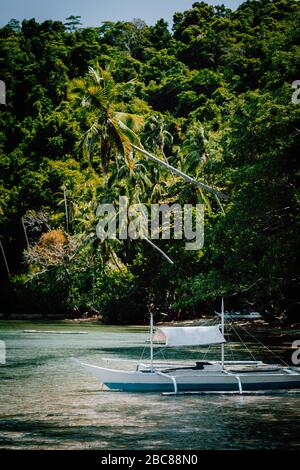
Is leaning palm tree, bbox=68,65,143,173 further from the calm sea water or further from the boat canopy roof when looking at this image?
the boat canopy roof

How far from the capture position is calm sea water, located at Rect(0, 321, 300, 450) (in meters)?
13.5

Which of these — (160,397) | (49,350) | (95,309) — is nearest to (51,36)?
(95,309)

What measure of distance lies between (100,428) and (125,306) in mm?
39372

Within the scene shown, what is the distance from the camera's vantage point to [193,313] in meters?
50.9

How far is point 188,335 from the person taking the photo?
19766 millimetres

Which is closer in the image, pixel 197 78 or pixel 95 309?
pixel 95 309

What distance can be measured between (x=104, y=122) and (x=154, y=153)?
28303 mm

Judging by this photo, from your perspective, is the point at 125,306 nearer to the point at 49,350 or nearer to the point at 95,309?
the point at 95,309

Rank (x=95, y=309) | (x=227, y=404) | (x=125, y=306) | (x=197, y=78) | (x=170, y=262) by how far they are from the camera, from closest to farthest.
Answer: (x=227, y=404) → (x=170, y=262) → (x=125, y=306) → (x=95, y=309) → (x=197, y=78)

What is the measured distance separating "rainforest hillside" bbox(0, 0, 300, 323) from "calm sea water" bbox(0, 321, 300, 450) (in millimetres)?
9474

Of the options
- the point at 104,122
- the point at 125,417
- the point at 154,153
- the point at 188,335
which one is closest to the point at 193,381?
the point at 188,335

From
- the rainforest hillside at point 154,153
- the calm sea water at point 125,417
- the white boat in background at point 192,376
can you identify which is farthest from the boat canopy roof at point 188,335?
the rainforest hillside at point 154,153

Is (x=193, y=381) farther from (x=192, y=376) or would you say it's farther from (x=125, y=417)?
(x=125, y=417)


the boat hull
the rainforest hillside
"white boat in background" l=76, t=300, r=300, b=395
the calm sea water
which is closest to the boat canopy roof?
"white boat in background" l=76, t=300, r=300, b=395
